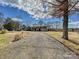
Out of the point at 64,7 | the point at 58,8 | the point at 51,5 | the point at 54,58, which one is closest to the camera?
the point at 54,58

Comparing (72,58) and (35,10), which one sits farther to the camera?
(35,10)

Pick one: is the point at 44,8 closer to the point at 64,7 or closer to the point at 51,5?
the point at 51,5

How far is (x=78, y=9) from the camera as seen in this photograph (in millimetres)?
32250

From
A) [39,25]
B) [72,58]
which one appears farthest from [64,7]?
[39,25]

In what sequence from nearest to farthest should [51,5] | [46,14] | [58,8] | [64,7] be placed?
[64,7] → [58,8] → [51,5] → [46,14]

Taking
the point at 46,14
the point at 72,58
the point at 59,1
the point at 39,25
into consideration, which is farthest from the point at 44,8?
the point at 39,25

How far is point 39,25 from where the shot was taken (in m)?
137

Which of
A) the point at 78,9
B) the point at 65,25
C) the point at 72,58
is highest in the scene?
the point at 78,9

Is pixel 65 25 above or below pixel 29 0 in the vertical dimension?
below

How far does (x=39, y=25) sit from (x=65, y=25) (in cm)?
10322

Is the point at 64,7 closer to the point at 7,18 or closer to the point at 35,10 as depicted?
the point at 35,10

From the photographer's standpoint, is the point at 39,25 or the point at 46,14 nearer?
the point at 46,14

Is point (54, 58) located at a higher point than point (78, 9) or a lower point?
lower

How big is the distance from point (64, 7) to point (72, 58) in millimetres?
18127
